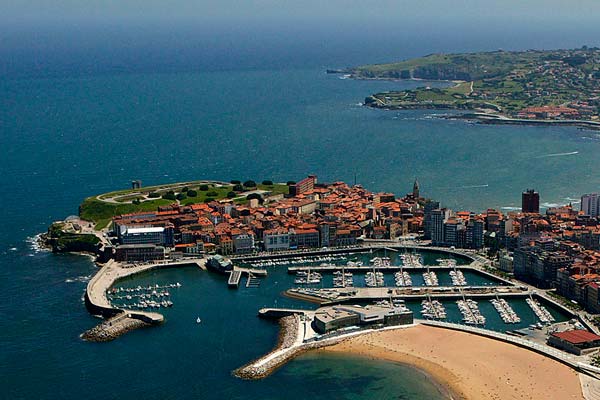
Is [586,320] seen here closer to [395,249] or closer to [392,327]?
[392,327]

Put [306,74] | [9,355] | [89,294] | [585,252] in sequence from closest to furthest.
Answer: [9,355] → [89,294] → [585,252] → [306,74]

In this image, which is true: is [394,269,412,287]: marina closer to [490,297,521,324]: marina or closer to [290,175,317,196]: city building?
[490,297,521,324]: marina

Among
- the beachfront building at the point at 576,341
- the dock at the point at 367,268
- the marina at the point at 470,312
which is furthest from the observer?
the dock at the point at 367,268

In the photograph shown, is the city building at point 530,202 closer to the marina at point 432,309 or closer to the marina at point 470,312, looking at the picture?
the marina at point 470,312

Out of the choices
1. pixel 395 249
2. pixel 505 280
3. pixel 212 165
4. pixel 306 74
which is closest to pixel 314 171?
pixel 212 165

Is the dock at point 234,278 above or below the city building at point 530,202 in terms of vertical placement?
below

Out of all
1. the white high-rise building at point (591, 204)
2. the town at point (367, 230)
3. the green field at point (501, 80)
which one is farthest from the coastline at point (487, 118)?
the town at point (367, 230)
